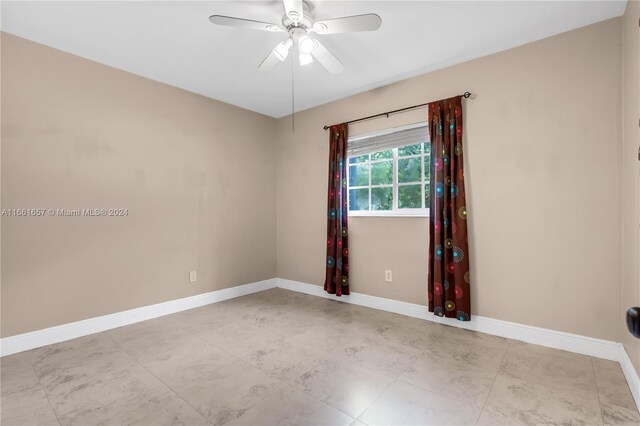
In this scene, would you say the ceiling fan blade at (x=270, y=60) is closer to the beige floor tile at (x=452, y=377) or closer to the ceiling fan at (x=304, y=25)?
the ceiling fan at (x=304, y=25)

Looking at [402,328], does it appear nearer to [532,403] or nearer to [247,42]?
[532,403]

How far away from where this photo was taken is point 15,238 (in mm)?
2398

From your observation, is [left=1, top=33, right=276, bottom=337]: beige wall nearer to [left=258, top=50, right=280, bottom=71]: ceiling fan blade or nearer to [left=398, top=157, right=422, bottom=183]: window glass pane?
[left=258, top=50, right=280, bottom=71]: ceiling fan blade

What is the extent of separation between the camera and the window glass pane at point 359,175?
3.66 metres

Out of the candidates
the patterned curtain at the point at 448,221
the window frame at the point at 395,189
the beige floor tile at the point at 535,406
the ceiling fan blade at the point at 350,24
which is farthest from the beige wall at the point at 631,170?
the ceiling fan blade at the point at 350,24

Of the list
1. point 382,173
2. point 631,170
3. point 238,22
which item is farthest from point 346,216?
point 631,170

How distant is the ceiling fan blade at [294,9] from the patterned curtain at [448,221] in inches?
64.5

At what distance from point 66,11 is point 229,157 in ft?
6.67

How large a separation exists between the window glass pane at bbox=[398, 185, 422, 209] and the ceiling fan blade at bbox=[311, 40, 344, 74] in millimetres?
1487

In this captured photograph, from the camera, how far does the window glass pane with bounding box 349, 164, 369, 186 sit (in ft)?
12.0

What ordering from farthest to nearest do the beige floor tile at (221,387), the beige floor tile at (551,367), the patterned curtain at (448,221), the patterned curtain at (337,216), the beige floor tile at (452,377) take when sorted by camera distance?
the patterned curtain at (337,216)
the patterned curtain at (448,221)
the beige floor tile at (551,367)
the beige floor tile at (452,377)
the beige floor tile at (221,387)

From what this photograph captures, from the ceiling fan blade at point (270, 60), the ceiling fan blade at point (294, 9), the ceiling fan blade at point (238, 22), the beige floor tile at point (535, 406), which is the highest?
the ceiling fan blade at point (294, 9)

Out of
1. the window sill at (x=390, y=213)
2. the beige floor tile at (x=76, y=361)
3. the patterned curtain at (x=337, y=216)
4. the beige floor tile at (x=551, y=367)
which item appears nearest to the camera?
the beige floor tile at (x=551, y=367)

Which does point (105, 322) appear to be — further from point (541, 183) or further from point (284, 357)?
point (541, 183)
